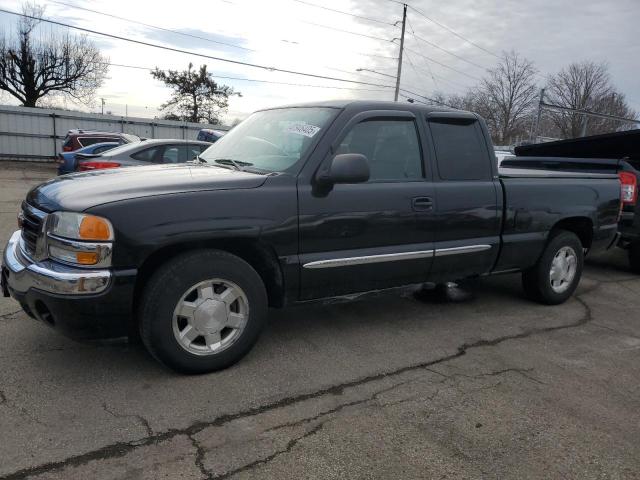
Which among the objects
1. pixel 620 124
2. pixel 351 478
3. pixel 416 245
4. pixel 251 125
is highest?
pixel 620 124

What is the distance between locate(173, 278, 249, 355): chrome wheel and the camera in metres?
3.23

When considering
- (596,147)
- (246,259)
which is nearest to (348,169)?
(246,259)

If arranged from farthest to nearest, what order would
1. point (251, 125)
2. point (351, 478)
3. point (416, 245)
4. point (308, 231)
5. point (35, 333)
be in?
point (251, 125) < point (416, 245) < point (35, 333) < point (308, 231) < point (351, 478)

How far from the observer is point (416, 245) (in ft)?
13.6

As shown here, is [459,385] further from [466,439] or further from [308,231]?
[308,231]

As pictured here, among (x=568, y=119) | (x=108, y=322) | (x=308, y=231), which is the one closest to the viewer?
(x=108, y=322)

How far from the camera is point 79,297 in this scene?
291 centimetres

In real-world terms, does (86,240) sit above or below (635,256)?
above

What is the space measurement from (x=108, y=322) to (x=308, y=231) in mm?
1374

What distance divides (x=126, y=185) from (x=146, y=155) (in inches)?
258

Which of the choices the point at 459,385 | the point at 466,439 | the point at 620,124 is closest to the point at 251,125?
the point at 459,385

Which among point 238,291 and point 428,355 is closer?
point 238,291

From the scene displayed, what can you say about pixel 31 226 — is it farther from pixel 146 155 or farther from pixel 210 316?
pixel 146 155

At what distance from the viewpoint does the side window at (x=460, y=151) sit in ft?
14.3
